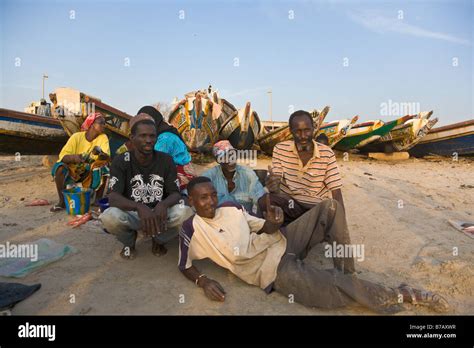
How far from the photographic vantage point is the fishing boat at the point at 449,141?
34.7ft

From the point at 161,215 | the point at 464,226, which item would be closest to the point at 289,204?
the point at 161,215

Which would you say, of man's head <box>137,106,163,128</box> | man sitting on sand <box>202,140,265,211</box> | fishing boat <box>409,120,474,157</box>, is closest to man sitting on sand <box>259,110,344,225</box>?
man sitting on sand <box>202,140,265,211</box>

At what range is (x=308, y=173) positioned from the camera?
3312 mm

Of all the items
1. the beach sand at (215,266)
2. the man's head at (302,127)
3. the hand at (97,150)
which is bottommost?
the beach sand at (215,266)

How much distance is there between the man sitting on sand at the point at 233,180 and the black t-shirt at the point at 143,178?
1.31 feet

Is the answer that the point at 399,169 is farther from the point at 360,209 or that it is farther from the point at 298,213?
the point at 298,213

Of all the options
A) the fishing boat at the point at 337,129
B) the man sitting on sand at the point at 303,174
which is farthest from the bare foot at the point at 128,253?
the fishing boat at the point at 337,129

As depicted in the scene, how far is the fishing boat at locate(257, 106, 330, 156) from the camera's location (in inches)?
376

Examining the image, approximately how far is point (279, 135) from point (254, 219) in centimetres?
767

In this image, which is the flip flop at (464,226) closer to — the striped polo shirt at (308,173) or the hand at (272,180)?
the striped polo shirt at (308,173)

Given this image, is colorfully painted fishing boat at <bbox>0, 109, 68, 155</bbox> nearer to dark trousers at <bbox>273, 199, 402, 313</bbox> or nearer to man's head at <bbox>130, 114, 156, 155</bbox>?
man's head at <bbox>130, 114, 156, 155</bbox>

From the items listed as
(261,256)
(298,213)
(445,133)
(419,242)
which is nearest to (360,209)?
(419,242)

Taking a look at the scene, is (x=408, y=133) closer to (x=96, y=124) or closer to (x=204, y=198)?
(x=96, y=124)
